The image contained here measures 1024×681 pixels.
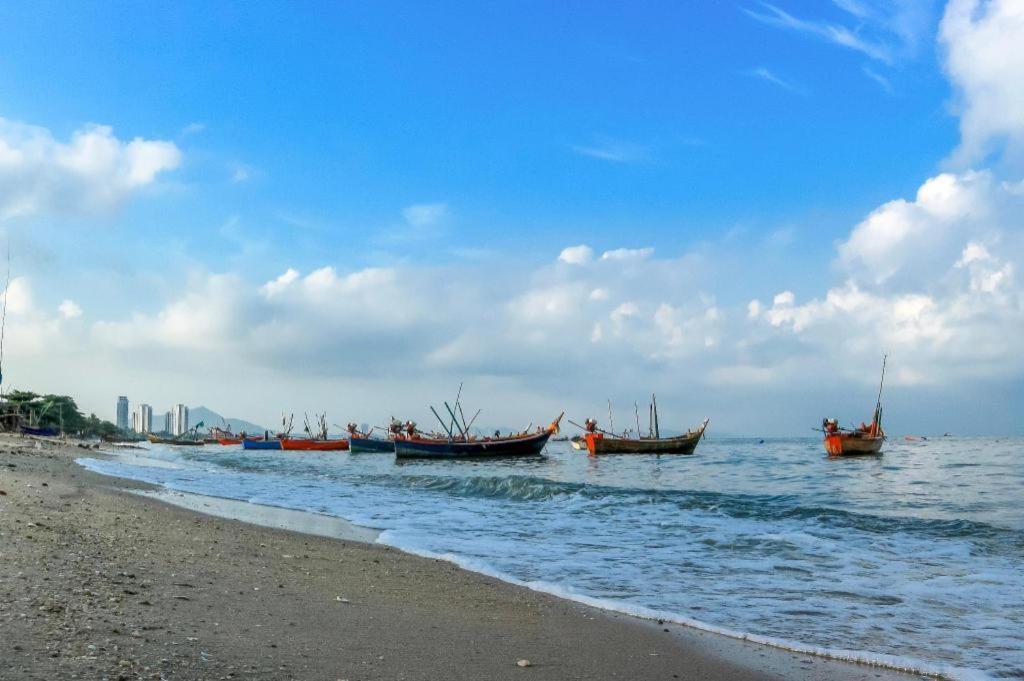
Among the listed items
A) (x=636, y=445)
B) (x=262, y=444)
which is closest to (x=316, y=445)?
(x=262, y=444)

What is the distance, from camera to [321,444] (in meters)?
100

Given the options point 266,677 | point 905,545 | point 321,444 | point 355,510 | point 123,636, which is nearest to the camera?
point 266,677

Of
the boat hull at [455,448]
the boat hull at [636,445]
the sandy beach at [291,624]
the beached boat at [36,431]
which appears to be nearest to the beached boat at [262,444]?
the beached boat at [36,431]

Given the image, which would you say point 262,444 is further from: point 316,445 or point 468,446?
point 468,446

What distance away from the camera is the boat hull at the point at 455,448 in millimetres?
59469

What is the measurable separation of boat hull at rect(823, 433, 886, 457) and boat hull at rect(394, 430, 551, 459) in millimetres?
24647

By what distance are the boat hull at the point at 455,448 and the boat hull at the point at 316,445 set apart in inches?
1675

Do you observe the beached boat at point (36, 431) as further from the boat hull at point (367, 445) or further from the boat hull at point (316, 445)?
the boat hull at point (367, 445)

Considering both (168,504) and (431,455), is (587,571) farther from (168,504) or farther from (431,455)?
(431,455)

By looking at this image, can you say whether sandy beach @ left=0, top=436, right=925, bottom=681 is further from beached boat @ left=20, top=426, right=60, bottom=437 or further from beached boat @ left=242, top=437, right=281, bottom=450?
beached boat @ left=242, top=437, right=281, bottom=450

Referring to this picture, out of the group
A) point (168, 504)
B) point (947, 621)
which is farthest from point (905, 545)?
point (168, 504)

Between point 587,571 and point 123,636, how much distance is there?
6136 millimetres

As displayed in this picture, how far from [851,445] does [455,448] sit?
105 feet

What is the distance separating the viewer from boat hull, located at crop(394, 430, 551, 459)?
195 ft
